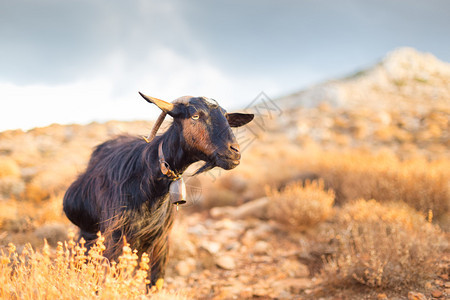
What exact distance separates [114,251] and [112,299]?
94cm

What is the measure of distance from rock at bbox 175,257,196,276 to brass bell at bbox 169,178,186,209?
2836 mm

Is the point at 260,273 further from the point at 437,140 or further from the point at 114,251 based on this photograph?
the point at 437,140

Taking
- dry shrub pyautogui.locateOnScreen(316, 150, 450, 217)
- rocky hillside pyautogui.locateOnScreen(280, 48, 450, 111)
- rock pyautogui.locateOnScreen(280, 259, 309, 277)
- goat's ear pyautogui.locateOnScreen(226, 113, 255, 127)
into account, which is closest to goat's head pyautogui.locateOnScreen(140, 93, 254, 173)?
goat's ear pyautogui.locateOnScreen(226, 113, 255, 127)

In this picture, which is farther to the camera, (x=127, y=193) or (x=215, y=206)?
(x=215, y=206)

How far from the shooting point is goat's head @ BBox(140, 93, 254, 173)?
7.38 ft

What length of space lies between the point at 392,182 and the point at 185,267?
4997 millimetres

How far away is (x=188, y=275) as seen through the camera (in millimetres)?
4781

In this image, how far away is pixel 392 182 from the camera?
666 centimetres

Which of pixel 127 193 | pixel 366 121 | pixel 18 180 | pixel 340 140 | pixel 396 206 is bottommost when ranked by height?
pixel 18 180

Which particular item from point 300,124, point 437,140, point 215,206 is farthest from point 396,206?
point 300,124

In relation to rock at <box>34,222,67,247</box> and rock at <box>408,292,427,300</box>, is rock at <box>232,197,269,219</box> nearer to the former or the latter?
rock at <box>34,222,67,247</box>

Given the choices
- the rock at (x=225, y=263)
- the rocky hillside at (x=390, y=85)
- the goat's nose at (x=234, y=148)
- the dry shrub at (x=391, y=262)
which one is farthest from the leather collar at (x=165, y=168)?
the rocky hillside at (x=390, y=85)

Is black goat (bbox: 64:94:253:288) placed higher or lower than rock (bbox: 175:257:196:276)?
higher

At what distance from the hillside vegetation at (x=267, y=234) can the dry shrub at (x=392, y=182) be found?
0.09ft
